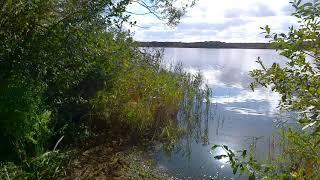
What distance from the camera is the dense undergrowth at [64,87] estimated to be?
5.16 m

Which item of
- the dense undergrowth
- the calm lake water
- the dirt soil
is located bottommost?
the calm lake water

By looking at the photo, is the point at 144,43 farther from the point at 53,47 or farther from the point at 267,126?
the point at 53,47

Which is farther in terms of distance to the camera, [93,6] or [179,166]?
[179,166]

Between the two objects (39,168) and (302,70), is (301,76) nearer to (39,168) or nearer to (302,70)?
(302,70)

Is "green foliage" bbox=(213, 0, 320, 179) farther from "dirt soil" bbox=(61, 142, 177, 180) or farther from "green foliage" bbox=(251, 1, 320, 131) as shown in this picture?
"dirt soil" bbox=(61, 142, 177, 180)

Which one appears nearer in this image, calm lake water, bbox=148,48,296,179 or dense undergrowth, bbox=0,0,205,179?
dense undergrowth, bbox=0,0,205,179

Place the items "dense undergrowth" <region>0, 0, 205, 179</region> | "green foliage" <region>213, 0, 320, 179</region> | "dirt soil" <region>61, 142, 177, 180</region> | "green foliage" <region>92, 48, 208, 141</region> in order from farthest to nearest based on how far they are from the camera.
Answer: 1. "green foliage" <region>92, 48, 208, 141</region>
2. "dirt soil" <region>61, 142, 177, 180</region>
3. "dense undergrowth" <region>0, 0, 205, 179</region>
4. "green foliage" <region>213, 0, 320, 179</region>

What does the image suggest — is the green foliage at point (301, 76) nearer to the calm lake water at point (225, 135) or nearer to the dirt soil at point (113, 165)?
the calm lake water at point (225, 135)

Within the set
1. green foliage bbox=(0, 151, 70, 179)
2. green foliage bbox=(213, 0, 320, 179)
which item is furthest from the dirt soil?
green foliage bbox=(213, 0, 320, 179)

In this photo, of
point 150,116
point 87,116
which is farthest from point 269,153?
point 87,116

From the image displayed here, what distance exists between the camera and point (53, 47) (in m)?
6.00

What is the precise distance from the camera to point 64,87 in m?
6.42

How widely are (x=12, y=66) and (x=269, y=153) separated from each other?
4.61 m

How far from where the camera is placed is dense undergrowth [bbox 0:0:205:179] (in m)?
5.16
